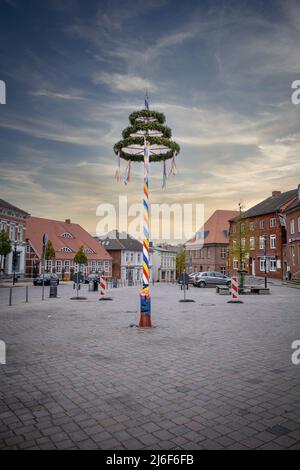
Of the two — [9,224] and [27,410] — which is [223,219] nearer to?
[9,224]

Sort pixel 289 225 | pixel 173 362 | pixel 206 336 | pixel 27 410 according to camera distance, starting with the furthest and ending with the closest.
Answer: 1. pixel 289 225
2. pixel 206 336
3. pixel 173 362
4. pixel 27 410

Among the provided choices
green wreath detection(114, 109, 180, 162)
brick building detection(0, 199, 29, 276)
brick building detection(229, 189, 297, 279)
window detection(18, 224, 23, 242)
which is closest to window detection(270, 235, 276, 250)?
brick building detection(229, 189, 297, 279)

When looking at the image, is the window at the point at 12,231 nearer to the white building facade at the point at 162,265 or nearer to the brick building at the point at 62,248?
the brick building at the point at 62,248

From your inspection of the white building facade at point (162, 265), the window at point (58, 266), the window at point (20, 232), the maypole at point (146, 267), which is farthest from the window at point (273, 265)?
the white building facade at point (162, 265)

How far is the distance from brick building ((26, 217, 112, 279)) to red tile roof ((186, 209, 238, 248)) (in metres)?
20.7

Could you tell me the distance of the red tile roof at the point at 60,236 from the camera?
183 ft

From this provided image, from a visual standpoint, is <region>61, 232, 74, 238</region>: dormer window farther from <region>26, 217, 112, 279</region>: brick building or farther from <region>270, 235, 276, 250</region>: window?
<region>270, 235, 276, 250</region>: window

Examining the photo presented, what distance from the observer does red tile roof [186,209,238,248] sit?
6316 cm

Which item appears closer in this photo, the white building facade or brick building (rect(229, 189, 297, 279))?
brick building (rect(229, 189, 297, 279))

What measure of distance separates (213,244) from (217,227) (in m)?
4.19

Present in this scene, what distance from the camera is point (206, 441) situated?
3.44 meters
